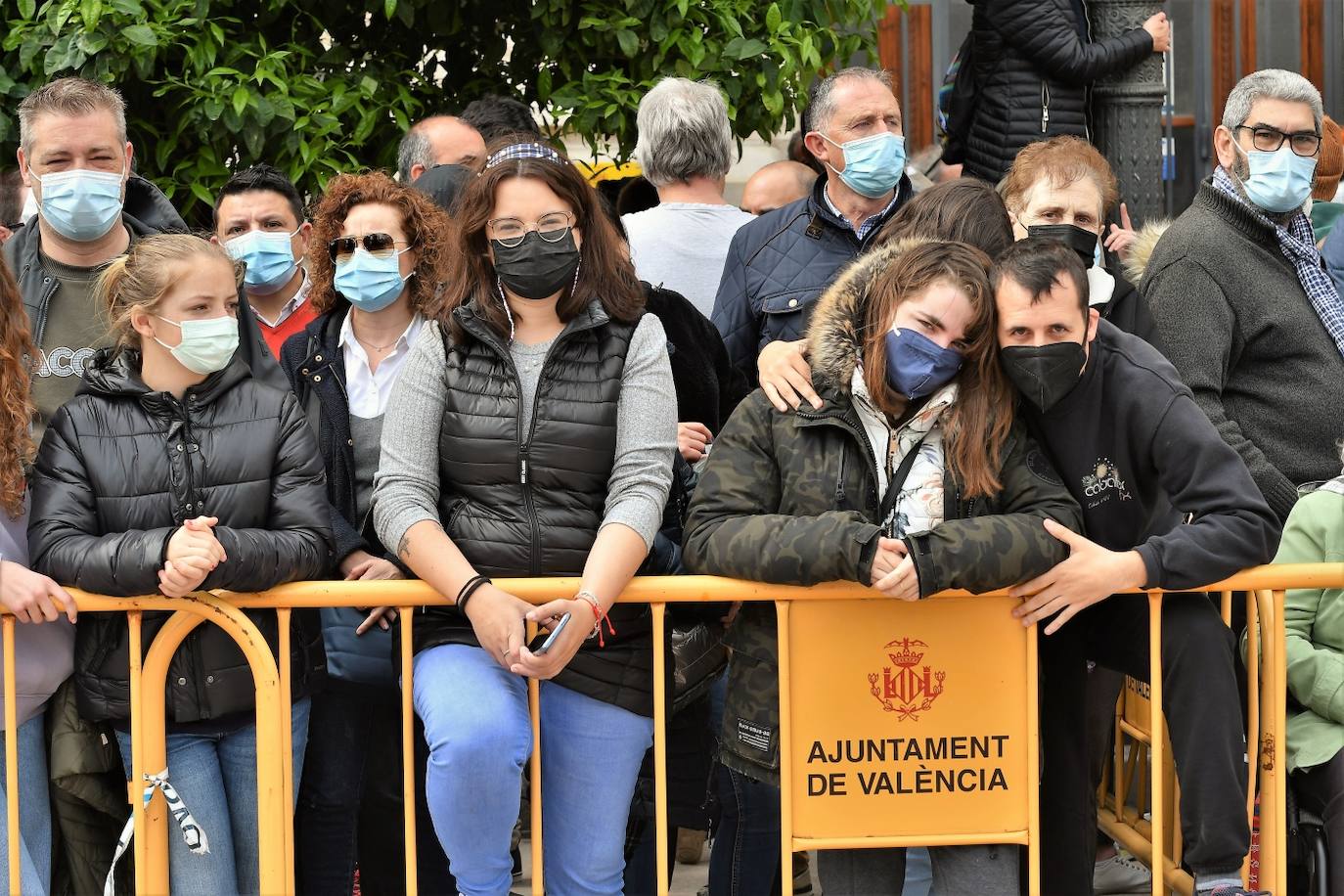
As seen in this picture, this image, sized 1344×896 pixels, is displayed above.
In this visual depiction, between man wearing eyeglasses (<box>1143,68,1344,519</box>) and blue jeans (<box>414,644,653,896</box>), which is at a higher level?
man wearing eyeglasses (<box>1143,68,1344,519</box>)

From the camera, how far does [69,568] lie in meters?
3.74

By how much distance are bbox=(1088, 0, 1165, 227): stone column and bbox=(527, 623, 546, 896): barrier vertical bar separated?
338 cm

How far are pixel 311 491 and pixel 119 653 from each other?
1.82 ft

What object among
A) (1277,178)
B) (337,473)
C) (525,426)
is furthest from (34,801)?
(1277,178)

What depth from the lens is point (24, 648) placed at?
388 cm

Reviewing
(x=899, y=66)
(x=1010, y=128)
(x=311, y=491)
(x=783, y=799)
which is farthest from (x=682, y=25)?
(x=899, y=66)

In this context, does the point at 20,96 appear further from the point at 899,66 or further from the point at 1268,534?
the point at 899,66

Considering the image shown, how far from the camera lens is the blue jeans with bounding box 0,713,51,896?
392 cm

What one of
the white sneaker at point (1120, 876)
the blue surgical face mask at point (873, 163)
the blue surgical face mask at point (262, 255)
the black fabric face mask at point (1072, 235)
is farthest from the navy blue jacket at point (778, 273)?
the white sneaker at point (1120, 876)

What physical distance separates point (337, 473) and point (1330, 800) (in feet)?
8.38

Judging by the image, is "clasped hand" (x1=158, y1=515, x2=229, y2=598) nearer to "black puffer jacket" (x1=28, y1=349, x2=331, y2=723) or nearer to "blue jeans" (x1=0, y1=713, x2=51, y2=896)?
"black puffer jacket" (x1=28, y1=349, x2=331, y2=723)

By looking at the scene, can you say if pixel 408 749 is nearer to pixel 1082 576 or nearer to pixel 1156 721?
pixel 1082 576

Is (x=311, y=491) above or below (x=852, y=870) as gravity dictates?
above

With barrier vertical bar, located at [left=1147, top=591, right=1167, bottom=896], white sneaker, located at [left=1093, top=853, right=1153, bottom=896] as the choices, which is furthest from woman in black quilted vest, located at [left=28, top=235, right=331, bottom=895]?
white sneaker, located at [left=1093, top=853, right=1153, bottom=896]
